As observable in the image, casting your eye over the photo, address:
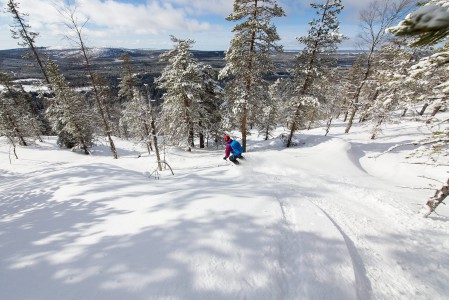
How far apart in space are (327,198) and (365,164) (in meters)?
9.41

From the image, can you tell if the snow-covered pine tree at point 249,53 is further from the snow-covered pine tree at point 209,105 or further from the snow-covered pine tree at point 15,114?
the snow-covered pine tree at point 15,114

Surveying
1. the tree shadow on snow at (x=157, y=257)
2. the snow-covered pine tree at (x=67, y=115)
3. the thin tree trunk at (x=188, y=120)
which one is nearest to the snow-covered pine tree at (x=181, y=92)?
the thin tree trunk at (x=188, y=120)

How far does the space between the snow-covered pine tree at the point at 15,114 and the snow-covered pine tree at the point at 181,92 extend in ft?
49.8

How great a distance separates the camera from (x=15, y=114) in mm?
23812

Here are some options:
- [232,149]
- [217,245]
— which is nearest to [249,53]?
[232,149]

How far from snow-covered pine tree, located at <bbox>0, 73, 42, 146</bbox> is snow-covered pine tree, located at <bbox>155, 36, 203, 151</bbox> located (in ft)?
49.8

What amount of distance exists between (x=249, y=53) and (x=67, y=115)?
2062cm

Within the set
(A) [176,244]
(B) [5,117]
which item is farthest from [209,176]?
(B) [5,117]

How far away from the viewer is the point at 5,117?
74.8 ft

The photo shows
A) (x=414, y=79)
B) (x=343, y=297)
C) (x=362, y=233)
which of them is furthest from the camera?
(x=362, y=233)

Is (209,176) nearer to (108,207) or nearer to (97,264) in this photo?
(108,207)

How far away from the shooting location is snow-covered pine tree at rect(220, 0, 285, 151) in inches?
512

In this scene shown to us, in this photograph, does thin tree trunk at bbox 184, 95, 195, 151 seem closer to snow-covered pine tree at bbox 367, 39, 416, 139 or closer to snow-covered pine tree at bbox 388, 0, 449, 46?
snow-covered pine tree at bbox 367, 39, 416, 139

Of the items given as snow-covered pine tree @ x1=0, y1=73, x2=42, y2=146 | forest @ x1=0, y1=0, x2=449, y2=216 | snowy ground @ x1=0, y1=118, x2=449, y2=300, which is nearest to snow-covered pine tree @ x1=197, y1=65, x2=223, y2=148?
forest @ x1=0, y1=0, x2=449, y2=216
